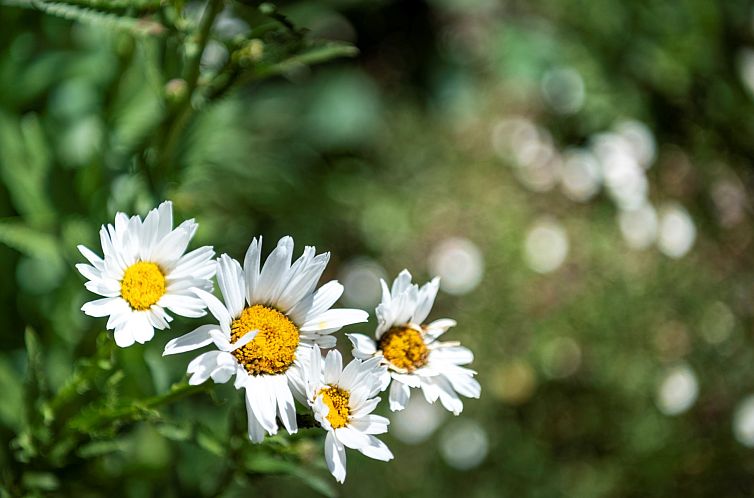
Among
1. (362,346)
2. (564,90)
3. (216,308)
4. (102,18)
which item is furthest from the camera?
(564,90)

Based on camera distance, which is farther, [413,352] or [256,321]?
[413,352]

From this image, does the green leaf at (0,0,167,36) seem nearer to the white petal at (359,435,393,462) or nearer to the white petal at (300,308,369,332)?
the white petal at (300,308,369,332)

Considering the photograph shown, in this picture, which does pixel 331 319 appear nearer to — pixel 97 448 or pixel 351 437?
pixel 351 437

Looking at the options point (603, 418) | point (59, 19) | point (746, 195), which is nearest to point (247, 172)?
point (59, 19)

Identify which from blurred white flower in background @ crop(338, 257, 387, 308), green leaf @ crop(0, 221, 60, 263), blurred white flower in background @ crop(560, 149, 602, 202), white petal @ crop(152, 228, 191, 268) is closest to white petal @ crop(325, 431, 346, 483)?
white petal @ crop(152, 228, 191, 268)

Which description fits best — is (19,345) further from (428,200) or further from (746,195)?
(746,195)

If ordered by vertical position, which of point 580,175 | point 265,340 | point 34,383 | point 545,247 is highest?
point 265,340

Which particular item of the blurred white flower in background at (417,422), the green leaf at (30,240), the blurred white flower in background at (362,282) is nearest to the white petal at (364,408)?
the green leaf at (30,240)

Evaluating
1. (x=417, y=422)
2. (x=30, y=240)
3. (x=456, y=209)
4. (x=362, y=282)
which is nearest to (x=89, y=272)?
(x=30, y=240)
